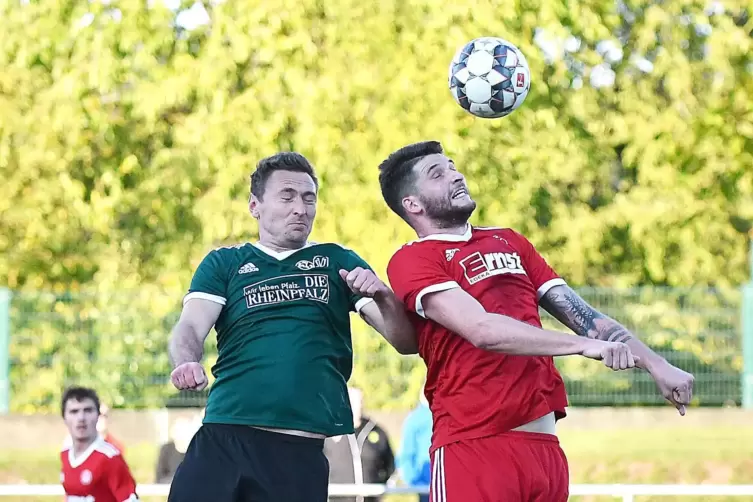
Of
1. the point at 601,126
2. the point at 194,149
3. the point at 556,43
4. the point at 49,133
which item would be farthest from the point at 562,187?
the point at 49,133

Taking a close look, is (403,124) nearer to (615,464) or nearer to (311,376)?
(615,464)

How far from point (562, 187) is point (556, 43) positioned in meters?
2.64

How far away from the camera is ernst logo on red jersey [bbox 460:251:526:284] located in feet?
17.0

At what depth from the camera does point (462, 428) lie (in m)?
5.07

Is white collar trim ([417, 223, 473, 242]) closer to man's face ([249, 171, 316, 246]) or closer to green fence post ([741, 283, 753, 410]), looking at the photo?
man's face ([249, 171, 316, 246])

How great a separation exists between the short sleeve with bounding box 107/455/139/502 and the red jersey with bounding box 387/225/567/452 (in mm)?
3760

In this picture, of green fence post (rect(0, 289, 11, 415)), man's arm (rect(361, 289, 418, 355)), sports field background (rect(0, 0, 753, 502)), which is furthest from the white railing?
green fence post (rect(0, 289, 11, 415))

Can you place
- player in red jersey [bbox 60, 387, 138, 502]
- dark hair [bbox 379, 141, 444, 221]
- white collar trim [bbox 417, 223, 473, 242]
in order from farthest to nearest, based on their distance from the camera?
player in red jersey [bbox 60, 387, 138, 502] → dark hair [bbox 379, 141, 444, 221] → white collar trim [bbox 417, 223, 473, 242]

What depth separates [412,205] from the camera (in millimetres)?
5344

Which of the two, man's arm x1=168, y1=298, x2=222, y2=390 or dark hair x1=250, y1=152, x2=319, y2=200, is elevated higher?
dark hair x1=250, y1=152, x2=319, y2=200

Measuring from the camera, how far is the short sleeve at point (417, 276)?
5.05 m

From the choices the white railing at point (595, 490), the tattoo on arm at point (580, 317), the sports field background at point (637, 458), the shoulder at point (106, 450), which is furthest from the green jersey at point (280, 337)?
the sports field background at point (637, 458)

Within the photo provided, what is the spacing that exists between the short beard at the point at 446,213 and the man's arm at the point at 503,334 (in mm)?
379

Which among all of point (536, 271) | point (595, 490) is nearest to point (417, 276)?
point (536, 271)
